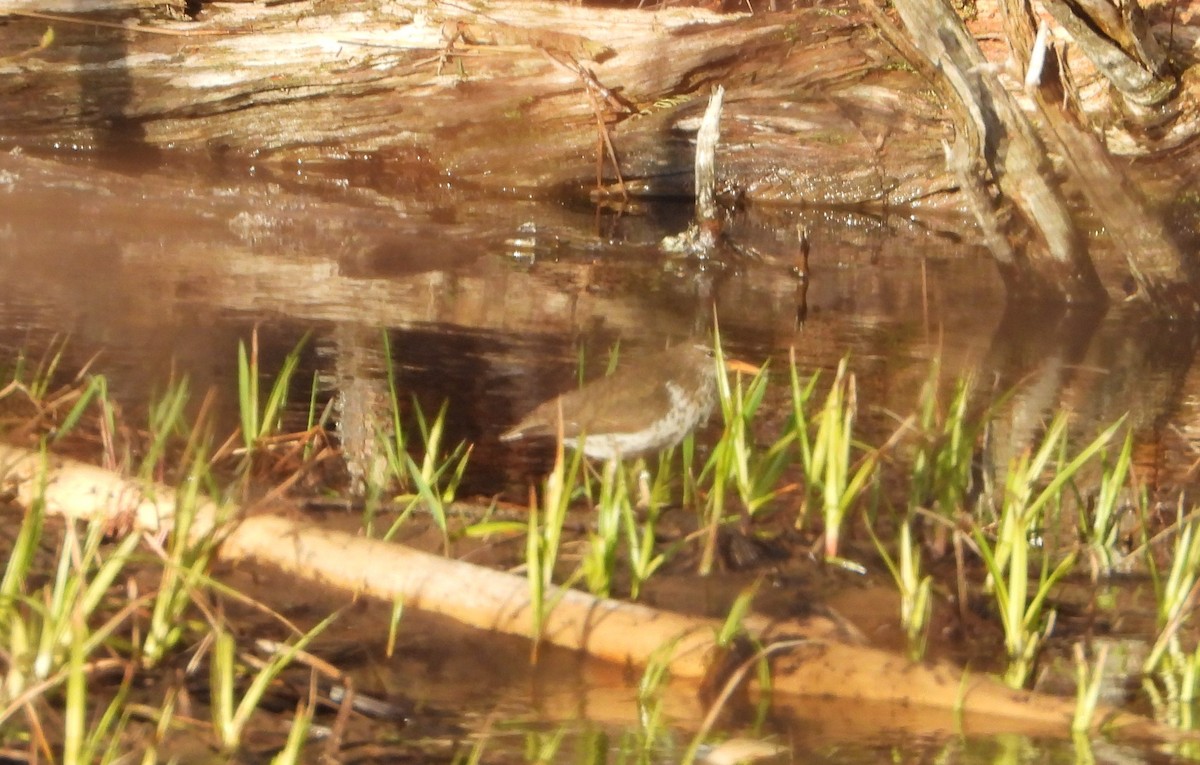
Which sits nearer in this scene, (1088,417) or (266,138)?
(1088,417)

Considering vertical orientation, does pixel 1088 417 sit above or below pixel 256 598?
below

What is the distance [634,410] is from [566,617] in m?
1.03

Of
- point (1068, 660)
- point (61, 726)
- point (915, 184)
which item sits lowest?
point (915, 184)

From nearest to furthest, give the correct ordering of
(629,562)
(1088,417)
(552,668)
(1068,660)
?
(552,668) < (1068,660) < (629,562) < (1088,417)

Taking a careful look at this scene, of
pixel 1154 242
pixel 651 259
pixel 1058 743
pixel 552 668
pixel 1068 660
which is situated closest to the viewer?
pixel 1058 743

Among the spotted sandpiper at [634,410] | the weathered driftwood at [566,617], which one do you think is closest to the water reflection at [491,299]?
the spotted sandpiper at [634,410]

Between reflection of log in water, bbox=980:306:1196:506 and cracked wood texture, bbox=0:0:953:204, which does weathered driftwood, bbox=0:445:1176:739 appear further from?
cracked wood texture, bbox=0:0:953:204

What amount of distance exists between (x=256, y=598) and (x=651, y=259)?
15.8 feet

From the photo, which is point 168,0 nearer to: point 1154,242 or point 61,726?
point 1154,242

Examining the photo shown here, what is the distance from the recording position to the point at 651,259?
23.6ft

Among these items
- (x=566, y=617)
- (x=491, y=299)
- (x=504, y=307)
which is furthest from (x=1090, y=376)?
(x=566, y=617)

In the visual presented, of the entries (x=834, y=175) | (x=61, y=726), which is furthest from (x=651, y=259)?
(x=61, y=726)

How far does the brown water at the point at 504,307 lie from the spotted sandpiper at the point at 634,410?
363mm

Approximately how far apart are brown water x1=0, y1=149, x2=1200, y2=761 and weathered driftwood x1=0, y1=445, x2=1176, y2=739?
8 centimetres
